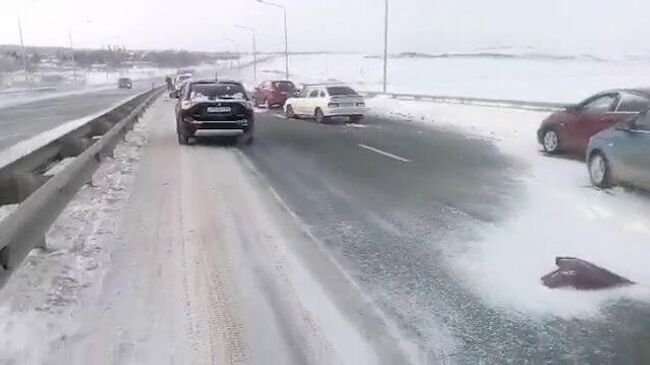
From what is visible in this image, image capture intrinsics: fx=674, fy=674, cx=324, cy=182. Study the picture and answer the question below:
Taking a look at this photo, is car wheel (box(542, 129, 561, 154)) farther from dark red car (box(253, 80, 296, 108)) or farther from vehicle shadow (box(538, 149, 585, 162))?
dark red car (box(253, 80, 296, 108))

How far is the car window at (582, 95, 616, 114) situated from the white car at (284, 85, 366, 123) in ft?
42.5

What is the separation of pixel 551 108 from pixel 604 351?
882 inches

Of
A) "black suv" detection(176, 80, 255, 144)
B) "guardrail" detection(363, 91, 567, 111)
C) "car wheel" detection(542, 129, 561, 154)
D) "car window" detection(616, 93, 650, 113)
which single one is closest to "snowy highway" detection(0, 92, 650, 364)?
"car window" detection(616, 93, 650, 113)

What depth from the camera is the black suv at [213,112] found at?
16.7 metres

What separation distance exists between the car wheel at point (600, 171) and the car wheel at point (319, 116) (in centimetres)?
1675

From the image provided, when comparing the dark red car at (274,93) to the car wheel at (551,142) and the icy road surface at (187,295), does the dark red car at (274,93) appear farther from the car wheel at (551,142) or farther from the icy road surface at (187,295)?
the icy road surface at (187,295)

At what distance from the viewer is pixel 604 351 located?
411 centimetres

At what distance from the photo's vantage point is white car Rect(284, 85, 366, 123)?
85.1ft

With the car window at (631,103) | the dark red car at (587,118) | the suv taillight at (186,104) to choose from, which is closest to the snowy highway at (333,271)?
the dark red car at (587,118)

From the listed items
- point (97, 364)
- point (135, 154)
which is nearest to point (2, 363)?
point (97, 364)

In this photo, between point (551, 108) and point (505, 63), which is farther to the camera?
point (505, 63)

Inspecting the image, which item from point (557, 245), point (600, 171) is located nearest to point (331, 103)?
point (600, 171)

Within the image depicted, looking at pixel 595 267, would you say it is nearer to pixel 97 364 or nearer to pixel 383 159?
pixel 97 364

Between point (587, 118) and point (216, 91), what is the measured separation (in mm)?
9090
